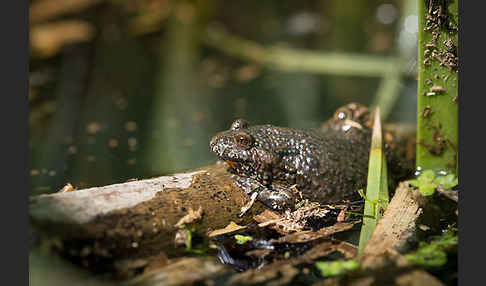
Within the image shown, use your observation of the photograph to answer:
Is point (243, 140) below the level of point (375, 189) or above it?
above

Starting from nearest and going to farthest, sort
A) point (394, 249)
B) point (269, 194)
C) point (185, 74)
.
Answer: point (394, 249), point (269, 194), point (185, 74)

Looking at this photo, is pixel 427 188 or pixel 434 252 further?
pixel 427 188

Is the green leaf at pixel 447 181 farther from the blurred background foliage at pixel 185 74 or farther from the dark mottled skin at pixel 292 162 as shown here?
the blurred background foliage at pixel 185 74

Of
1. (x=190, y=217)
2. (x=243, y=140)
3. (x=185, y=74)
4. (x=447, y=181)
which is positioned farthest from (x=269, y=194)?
(x=185, y=74)

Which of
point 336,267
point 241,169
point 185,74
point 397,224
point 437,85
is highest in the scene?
point 185,74

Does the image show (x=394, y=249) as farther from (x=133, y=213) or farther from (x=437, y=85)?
(x=133, y=213)

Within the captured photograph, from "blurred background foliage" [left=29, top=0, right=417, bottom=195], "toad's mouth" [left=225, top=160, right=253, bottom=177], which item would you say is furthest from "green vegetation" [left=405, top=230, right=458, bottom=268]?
"blurred background foliage" [left=29, top=0, right=417, bottom=195]

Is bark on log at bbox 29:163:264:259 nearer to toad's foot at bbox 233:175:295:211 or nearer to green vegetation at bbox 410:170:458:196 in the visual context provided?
toad's foot at bbox 233:175:295:211

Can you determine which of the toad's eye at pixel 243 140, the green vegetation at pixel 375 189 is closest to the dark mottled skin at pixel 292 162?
the toad's eye at pixel 243 140
